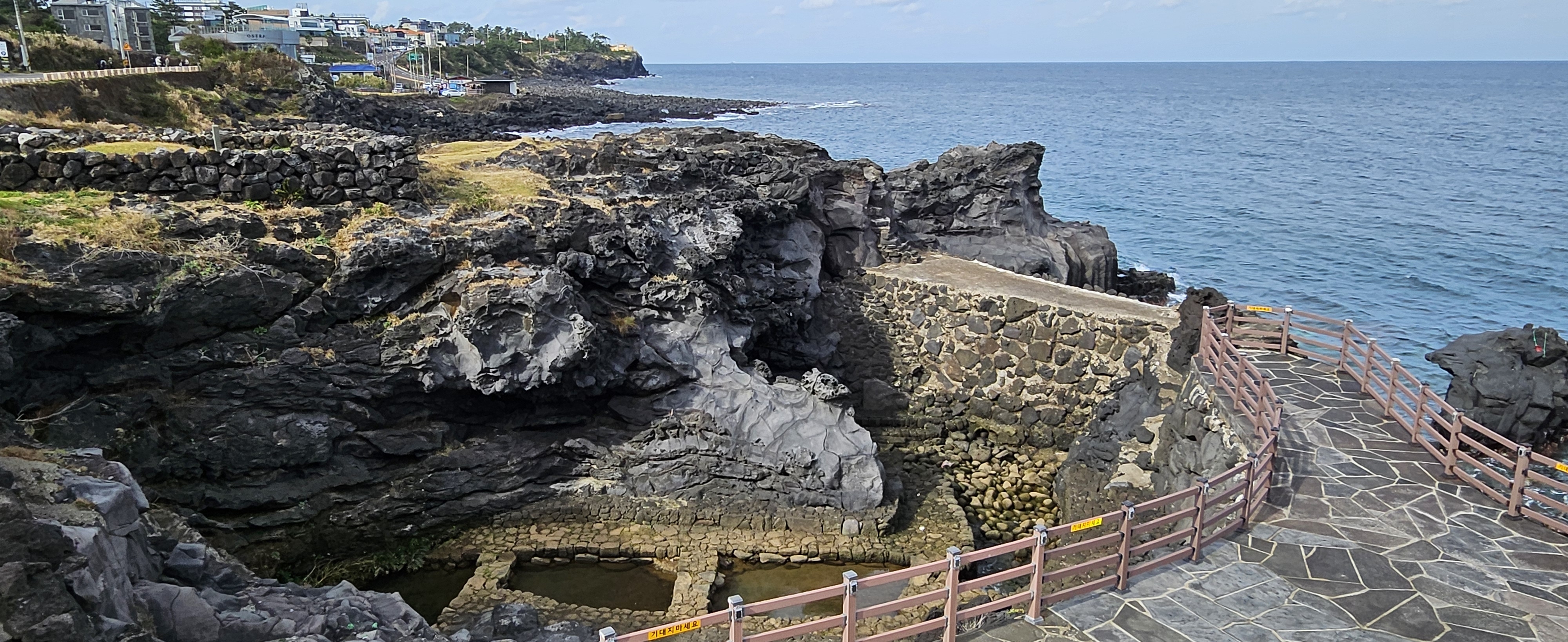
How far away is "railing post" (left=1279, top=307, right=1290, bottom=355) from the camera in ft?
63.6

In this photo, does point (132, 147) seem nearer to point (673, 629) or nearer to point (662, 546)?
point (662, 546)

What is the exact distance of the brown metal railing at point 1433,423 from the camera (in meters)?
12.6

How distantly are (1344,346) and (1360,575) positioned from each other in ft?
26.7

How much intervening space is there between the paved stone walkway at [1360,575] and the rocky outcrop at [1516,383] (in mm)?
2144

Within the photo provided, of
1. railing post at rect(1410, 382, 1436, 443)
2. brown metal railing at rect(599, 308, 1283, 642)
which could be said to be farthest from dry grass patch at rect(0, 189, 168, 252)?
railing post at rect(1410, 382, 1436, 443)

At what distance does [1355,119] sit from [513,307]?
133 metres

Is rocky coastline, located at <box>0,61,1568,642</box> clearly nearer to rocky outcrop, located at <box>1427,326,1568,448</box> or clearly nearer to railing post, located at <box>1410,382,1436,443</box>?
rocky outcrop, located at <box>1427,326,1568,448</box>

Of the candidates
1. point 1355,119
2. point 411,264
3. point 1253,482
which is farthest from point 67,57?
point 1355,119

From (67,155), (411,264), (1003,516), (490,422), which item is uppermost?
(67,155)

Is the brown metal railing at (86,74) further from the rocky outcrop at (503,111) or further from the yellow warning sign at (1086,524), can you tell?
the yellow warning sign at (1086,524)

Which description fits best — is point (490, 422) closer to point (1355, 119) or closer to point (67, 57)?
point (67, 57)

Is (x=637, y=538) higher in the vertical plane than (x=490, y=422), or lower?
lower

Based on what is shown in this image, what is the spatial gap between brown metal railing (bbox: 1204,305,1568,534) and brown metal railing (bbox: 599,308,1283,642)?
224 cm

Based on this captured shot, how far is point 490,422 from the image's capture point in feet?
68.6
